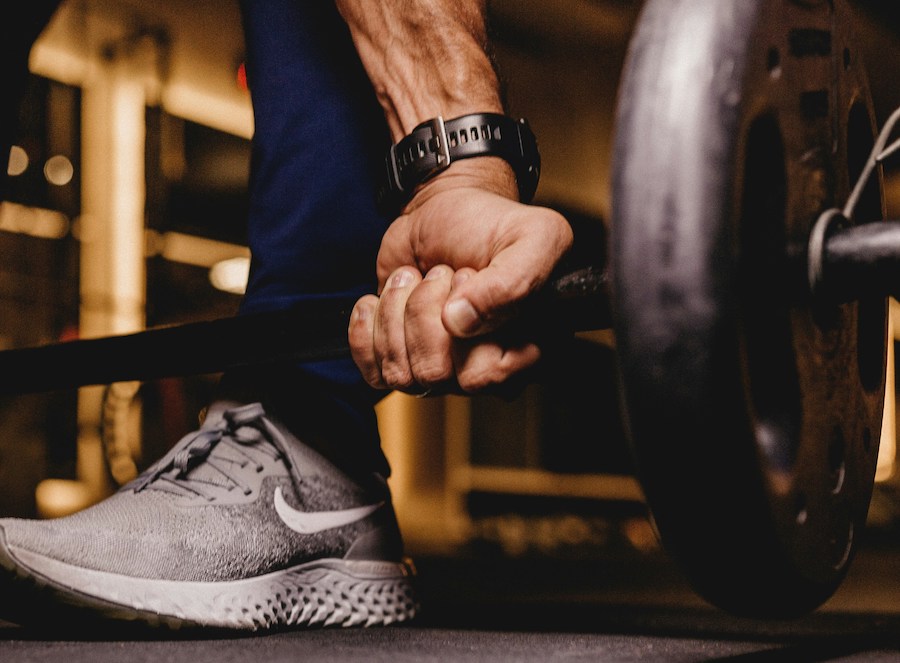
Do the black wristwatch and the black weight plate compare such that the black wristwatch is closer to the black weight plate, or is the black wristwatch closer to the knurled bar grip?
the knurled bar grip

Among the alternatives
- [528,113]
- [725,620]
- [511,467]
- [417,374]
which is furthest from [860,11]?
[417,374]

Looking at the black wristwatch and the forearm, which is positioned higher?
the forearm

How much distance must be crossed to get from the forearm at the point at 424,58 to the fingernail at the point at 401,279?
146 millimetres

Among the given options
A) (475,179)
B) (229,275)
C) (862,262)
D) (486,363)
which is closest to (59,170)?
(229,275)

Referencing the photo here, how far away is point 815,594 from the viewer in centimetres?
50

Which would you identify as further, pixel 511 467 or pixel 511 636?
pixel 511 467

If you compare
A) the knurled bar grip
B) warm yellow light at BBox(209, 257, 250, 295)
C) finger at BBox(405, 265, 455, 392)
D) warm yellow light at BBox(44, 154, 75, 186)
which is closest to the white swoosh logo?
the knurled bar grip

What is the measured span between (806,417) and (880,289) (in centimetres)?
8

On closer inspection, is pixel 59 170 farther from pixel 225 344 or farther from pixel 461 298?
pixel 461 298

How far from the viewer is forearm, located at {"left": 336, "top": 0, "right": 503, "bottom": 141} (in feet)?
2.35

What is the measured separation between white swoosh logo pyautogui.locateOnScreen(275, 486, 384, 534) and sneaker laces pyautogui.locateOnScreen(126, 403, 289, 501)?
0.03m

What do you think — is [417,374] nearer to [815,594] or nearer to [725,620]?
[815,594]

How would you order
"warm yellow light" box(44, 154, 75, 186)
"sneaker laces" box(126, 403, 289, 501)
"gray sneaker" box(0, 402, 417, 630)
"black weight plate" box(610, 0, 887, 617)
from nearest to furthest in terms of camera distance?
"black weight plate" box(610, 0, 887, 617)
"gray sneaker" box(0, 402, 417, 630)
"sneaker laces" box(126, 403, 289, 501)
"warm yellow light" box(44, 154, 75, 186)

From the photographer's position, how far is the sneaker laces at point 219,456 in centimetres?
77
